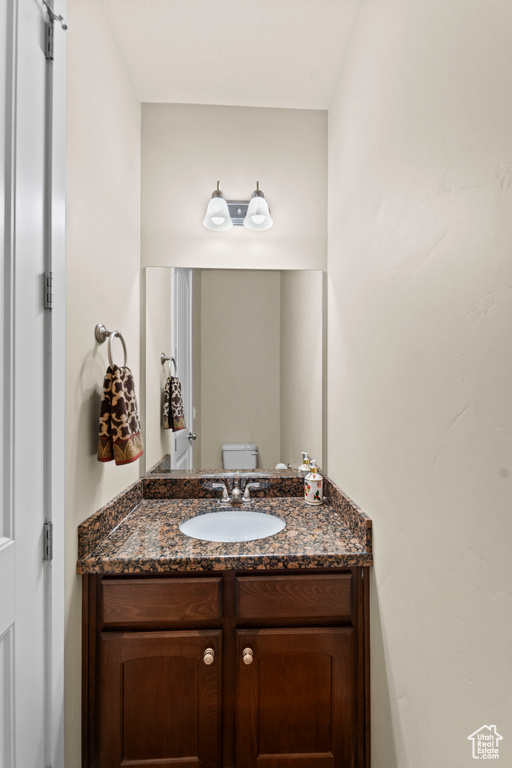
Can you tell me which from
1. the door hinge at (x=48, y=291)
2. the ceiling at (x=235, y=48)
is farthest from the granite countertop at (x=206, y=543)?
the ceiling at (x=235, y=48)

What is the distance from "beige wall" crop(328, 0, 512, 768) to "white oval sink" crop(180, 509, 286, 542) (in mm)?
398

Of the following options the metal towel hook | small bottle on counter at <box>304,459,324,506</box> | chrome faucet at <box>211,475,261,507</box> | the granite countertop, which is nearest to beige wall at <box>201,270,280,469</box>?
chrome faucet at <box>211,475,261,507</box>

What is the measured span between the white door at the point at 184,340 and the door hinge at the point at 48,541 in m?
0.83

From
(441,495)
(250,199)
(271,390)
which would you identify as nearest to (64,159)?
(250,199)

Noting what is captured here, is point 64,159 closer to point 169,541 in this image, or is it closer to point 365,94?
point 365,94

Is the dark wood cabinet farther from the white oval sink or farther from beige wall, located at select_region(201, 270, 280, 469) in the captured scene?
beige wall, located at select_region(201, 270, 280, 469)

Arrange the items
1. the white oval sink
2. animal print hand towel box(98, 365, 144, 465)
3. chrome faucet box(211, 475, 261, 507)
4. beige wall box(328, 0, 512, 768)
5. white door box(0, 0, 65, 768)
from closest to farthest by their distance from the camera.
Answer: beige wall box(328, 0, 512, 768)
white door box(0, 0, 65, 768)
animal print hand towel box(98, 365, 144, 465)
the white oval sink
chrome faucet box(211, 475, 261, 507)

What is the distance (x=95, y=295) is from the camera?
1375mm

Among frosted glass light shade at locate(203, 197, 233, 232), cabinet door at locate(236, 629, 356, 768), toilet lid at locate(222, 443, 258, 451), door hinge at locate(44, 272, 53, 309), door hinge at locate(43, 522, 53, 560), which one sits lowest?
cabinet door at locate(236, 629, 356, 768)

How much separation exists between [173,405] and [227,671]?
1.03 metres

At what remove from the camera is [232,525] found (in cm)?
164

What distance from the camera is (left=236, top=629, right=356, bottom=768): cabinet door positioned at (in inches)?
50.6

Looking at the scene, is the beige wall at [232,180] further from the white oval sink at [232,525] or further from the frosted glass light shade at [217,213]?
the white oval sink at [232,525]

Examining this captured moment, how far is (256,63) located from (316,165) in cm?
46
